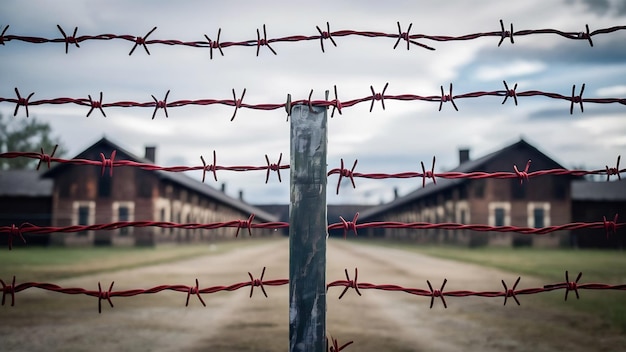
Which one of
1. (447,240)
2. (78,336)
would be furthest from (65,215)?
(78,336)

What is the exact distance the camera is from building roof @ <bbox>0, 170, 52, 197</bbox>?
31406mm

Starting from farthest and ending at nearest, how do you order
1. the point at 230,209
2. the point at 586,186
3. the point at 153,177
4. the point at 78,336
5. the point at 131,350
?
the point at 230,209, the point at 586,186, the point at 153,177, the point at 78,336, the point at 131,350

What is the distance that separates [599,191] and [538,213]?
7.91 metres

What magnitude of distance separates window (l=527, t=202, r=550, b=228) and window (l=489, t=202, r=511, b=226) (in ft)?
5.04

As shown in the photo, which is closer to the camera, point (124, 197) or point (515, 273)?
point (515, 273)

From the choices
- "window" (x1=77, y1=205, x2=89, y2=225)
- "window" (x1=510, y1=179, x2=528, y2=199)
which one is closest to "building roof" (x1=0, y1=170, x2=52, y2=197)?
"window" (x1=77, y1=205, x2=89, y2=225)

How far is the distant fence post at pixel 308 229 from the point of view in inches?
73.2

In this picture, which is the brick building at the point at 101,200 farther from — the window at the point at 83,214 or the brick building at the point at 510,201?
the brick building at the point at 510,201

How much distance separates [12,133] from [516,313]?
6553 cm

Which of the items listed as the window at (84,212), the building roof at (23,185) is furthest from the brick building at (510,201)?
the building roof at (23,185)

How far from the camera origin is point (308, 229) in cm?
188

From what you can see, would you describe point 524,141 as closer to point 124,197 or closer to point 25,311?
point 124,197

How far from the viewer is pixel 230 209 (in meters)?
53.9

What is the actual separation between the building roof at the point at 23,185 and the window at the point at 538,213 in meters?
30.5
